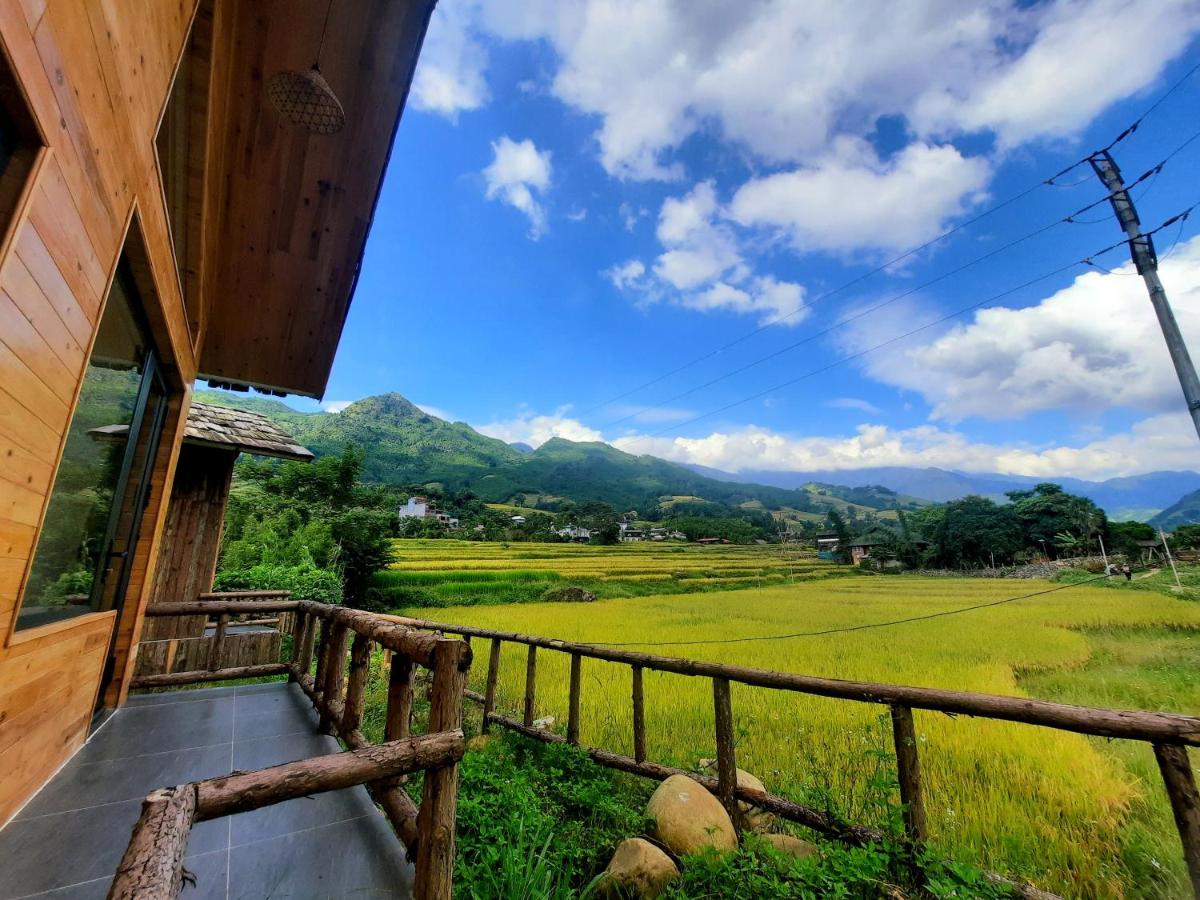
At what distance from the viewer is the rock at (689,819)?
2982 mm

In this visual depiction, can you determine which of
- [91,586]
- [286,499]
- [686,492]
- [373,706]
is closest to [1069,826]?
[373,706]

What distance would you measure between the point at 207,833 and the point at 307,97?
11.8 feet

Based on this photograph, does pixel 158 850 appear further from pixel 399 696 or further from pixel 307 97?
pixel 307 97

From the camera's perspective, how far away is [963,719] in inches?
245

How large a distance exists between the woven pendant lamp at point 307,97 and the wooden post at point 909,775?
438 cm

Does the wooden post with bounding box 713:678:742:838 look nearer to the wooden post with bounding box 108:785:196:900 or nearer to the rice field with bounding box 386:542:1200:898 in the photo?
the rice field with bounding box 386:542:1200:898

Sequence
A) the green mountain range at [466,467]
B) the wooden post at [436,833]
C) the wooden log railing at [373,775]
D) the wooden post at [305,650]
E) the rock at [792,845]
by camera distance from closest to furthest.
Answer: the wooden log railing at [373,775], the wooden post at [436,833], the rock at [792,845], the wooden post at [305,650], the green mountain range at [466,467]

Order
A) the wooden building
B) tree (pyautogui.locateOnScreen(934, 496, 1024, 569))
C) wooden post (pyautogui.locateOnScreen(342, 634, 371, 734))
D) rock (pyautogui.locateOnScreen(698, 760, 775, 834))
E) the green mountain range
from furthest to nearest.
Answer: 1. the green mountain range
2. tree (pyautogui.locateOnScreen(934, 496, 1024, 569))
3. rock (pyautogui.locateOnScreen(698, 760, 775, 834))
4. wooden post (pyautogui.locateOnScreen(342, 634, 371, 734))
5. the wooden building

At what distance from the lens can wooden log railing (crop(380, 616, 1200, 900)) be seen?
6.39 feet

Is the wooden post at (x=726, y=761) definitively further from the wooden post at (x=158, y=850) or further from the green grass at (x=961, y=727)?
the wooden post at (x=158, y=850)

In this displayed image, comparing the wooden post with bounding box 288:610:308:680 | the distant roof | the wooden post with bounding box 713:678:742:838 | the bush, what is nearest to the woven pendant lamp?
the wooden post with bounding box 288:610:308:680

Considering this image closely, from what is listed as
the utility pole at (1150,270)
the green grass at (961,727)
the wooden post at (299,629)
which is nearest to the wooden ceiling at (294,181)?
the wooden post at (299,629)

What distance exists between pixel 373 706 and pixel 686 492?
13655cm

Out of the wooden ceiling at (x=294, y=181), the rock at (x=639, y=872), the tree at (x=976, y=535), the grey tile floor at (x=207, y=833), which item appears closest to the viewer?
the grey tile floor at (x=207, y=833)
